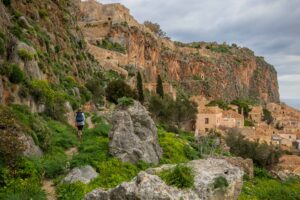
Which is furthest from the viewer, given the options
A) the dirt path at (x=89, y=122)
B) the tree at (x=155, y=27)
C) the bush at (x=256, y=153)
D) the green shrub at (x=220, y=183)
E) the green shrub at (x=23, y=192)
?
the tree at (x=155, y=27)

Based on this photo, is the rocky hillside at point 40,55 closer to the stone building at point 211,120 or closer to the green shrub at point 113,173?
the green shrub at point 113,173

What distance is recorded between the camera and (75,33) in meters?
41.8

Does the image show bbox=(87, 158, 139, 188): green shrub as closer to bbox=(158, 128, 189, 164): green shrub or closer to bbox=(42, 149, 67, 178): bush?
bbox=(42, 149, 67, 178): bush

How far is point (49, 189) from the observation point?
1282 centimetres

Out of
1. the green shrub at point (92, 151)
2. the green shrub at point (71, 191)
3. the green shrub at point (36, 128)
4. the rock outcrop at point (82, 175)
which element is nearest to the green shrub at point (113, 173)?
the rock outcrop at point (82, 175)

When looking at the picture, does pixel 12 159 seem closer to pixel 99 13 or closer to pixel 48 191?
pixel 48 191

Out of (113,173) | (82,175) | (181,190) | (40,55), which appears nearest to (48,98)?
(40,55)

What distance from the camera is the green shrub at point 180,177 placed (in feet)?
24.0

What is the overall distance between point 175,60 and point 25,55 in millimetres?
92657

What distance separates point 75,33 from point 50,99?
21.0 m

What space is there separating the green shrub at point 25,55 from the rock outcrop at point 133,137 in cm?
726

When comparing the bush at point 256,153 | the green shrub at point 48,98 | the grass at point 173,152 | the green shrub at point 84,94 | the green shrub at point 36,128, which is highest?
the green shrub at point 84,94

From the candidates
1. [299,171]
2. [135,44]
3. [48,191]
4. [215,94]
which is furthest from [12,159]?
[215,94]

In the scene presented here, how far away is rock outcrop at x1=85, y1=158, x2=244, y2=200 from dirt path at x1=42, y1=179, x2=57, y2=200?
4.58m
